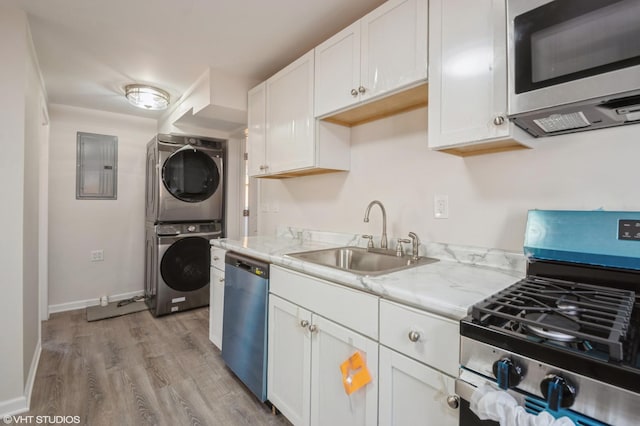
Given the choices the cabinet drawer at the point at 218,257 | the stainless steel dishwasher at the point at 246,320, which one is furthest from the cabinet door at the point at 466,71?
the cabinet drawer at the point at 218,257

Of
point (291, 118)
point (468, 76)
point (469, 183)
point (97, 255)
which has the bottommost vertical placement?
point (97, 255)

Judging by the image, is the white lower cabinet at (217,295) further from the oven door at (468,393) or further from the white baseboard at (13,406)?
the oven door at (468,393)

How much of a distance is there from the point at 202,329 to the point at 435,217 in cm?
246

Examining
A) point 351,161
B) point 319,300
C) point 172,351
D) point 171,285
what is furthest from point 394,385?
point 171,285

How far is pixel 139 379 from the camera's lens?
2.11 meters

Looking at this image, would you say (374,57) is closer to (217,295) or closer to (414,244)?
(414,244)

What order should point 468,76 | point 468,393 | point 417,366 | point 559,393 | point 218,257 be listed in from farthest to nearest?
point 218,257
point 468,76
point 417,366
point 468,393
point 559,393

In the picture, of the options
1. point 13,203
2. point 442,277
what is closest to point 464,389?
point 442,277

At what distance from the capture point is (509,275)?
1.27m

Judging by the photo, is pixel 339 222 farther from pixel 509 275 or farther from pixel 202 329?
pixel 202 329

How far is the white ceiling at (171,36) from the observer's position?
1787mm

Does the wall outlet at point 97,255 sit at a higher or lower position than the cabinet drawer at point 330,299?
lower

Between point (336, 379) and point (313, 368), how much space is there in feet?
0.50

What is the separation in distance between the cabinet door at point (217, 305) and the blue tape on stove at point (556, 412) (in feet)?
6.50
